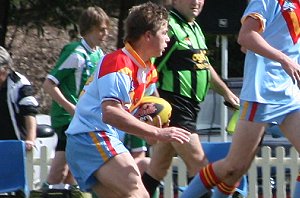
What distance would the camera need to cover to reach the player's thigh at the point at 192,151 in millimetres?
8109

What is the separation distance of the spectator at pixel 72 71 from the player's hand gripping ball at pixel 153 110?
1.78m

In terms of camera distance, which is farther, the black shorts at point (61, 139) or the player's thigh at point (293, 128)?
the black shorts at point (61, 139)

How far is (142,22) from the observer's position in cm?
645

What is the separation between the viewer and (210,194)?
26.4ft

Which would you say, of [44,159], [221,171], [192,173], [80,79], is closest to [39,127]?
[44,159]

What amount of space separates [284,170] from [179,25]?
2539mm

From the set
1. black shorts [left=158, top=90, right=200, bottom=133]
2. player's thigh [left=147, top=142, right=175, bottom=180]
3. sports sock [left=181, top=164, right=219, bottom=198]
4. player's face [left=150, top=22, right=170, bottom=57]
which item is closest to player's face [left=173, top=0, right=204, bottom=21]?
black shorts [left=158, top=90, right=200, bottom=133]

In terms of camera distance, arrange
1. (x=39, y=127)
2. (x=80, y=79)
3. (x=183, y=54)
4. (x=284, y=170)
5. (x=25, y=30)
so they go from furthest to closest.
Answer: (x=25, y=30) → (x=39, y=127) → (x=284, y=170) → (x=80, y=79) → (x=183, y=54)

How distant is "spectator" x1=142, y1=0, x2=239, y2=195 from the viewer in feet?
26.4

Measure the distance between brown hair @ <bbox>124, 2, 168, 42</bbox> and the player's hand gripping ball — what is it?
50 centimetres

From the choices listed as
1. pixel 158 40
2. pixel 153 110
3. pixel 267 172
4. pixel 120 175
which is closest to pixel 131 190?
pixel 120 175

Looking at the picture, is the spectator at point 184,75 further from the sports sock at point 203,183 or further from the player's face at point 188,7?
the sports sock at point 203,183

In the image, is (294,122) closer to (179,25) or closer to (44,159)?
(179,25)

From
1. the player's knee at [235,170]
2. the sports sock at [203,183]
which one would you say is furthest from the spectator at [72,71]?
the player's knee at [235,170]
